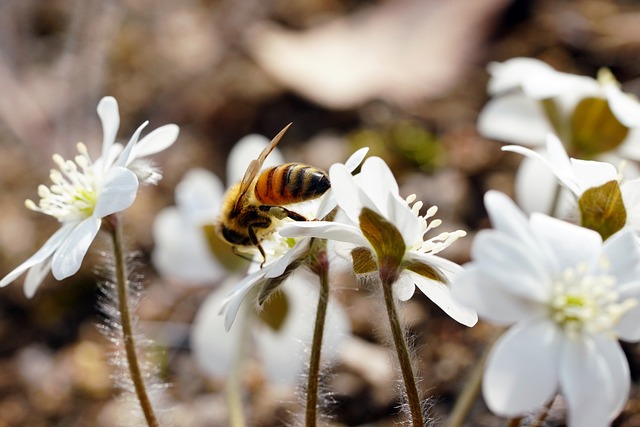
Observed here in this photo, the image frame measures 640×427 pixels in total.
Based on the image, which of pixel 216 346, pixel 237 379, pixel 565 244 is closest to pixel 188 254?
pixel 216 346

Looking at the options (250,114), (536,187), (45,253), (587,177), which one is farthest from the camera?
(250,114)

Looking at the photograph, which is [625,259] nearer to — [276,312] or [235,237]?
[235,237]

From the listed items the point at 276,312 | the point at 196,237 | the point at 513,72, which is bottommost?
the point at 276,312

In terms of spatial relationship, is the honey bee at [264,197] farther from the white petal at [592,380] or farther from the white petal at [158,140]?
the white petal at [592,380]

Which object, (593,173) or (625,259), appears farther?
(593,173)

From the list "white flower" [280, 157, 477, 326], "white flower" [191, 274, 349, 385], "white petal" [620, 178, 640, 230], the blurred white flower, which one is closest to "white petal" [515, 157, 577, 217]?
the blurred white flower

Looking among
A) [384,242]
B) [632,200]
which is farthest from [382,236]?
[632,200]

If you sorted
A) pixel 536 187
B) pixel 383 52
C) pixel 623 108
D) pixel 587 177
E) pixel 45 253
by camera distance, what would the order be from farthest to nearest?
pixel 383 52
pixel 536 187
pixel 623 108
pixel 45 253
pixel 587 177

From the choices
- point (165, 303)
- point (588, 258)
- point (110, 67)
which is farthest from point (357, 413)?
point (110, 67)

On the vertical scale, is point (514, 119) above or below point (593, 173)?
below
